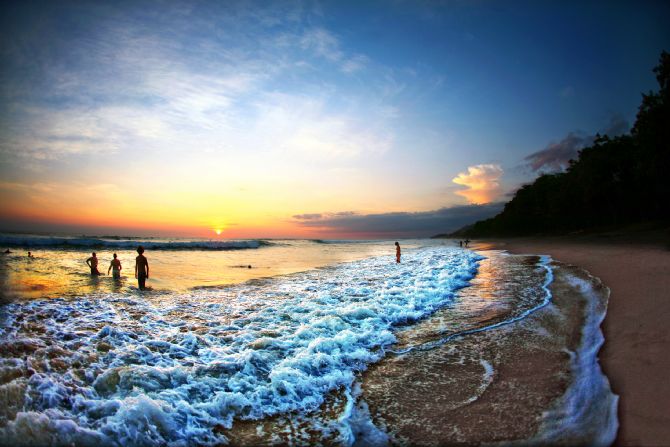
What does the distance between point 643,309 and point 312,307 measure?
8.01 metres

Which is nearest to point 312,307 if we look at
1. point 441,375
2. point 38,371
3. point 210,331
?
point 210,331

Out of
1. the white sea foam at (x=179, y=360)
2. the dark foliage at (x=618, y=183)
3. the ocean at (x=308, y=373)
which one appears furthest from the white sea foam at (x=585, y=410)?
→ the dark foliage at (x=618, y=183)

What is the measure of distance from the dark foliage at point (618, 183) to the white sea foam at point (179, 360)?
29.1 m

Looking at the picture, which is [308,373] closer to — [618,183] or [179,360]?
[179,360]

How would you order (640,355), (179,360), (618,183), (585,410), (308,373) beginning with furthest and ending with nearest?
(618,183) → (179,360) → (308,373) → (640,355) → (585,410)

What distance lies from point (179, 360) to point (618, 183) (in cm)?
5543

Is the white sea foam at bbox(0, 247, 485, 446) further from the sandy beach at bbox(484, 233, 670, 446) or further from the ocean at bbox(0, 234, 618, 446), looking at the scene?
the sandy beach at bbox(484, 233, 670, 446)

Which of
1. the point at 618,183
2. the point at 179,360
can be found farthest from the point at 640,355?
the point at 618,183

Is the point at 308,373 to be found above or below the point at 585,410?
below

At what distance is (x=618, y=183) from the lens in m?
42.4

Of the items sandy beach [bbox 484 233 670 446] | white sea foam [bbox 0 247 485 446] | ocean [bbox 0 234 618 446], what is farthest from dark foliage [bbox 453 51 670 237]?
white sea foam [bbox 0 247 485 446]

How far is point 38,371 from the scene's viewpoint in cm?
469

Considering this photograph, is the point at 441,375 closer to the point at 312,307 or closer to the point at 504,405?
the point at 504,405

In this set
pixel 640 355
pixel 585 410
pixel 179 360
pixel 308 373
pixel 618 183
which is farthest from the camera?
pixel 618 183
